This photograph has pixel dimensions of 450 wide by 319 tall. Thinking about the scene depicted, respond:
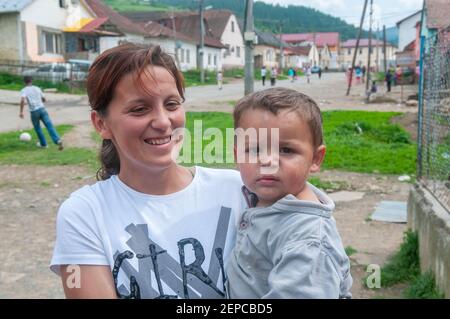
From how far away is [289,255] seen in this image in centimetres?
146

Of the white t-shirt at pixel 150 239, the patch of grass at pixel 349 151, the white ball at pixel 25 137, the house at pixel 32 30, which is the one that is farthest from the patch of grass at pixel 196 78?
the white t-shirt at pixel 150 239

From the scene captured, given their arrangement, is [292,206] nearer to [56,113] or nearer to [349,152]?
[349,152]

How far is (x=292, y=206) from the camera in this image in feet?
5.18

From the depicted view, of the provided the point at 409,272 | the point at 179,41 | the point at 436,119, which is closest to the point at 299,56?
the point at 179,41

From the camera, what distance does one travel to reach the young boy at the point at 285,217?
4.75 ft

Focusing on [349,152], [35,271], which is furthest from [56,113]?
[35,271]

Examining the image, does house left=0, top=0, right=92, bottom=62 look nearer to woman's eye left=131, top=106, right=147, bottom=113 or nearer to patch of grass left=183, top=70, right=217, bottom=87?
patch of grass left=183, top=70, right=217, bottom=87

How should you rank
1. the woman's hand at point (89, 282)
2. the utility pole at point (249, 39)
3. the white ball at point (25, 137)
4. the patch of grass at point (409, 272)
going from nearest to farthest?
1. the woman's hand at point (89, 282)
2. the patch of grass at point (409, 272)
3. the white ball at point (25, 137)
4. the utility pole at point (249, 39)

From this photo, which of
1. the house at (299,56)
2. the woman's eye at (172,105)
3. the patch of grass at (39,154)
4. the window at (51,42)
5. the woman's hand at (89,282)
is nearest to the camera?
the woman's hand at (89,282)

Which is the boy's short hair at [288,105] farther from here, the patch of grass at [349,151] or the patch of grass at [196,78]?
the patch of grass at [196,78]

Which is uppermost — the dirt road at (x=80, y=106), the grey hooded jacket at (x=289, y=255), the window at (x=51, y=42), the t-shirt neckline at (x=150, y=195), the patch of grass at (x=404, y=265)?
the window at (x=51, y=42)

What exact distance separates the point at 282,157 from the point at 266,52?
6306 cm

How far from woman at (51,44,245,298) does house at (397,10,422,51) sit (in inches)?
2020
